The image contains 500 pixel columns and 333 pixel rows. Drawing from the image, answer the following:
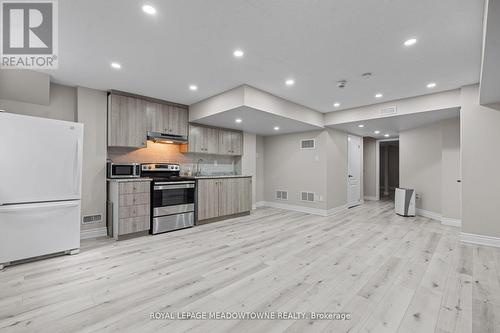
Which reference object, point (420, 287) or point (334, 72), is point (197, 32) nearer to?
point (334, 72)

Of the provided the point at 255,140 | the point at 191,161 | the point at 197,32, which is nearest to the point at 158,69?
the point at 197,32

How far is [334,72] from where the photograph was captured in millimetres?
3154

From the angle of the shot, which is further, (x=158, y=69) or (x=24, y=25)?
(x=158, y=69)

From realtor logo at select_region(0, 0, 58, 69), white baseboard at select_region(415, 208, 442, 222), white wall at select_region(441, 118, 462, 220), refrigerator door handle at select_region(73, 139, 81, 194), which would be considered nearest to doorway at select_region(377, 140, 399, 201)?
white baseboard at select_region(415, 208, 442, 222)

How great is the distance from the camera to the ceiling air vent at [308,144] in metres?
5.88

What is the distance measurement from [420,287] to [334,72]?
284 cm

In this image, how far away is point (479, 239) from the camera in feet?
11.2

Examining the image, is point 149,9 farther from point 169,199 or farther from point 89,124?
point 169,199

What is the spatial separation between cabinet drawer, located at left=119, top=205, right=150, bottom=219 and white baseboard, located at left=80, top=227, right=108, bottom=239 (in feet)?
2.30

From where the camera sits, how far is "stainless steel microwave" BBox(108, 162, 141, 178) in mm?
3842

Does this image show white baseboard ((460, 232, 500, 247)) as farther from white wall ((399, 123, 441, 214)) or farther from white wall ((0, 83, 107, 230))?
white wall ((0, 83, 107, 230))

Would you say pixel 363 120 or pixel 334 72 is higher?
pixel 334 72

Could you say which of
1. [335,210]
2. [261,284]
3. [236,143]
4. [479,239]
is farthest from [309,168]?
[261,284]

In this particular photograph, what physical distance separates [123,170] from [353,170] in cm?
641
